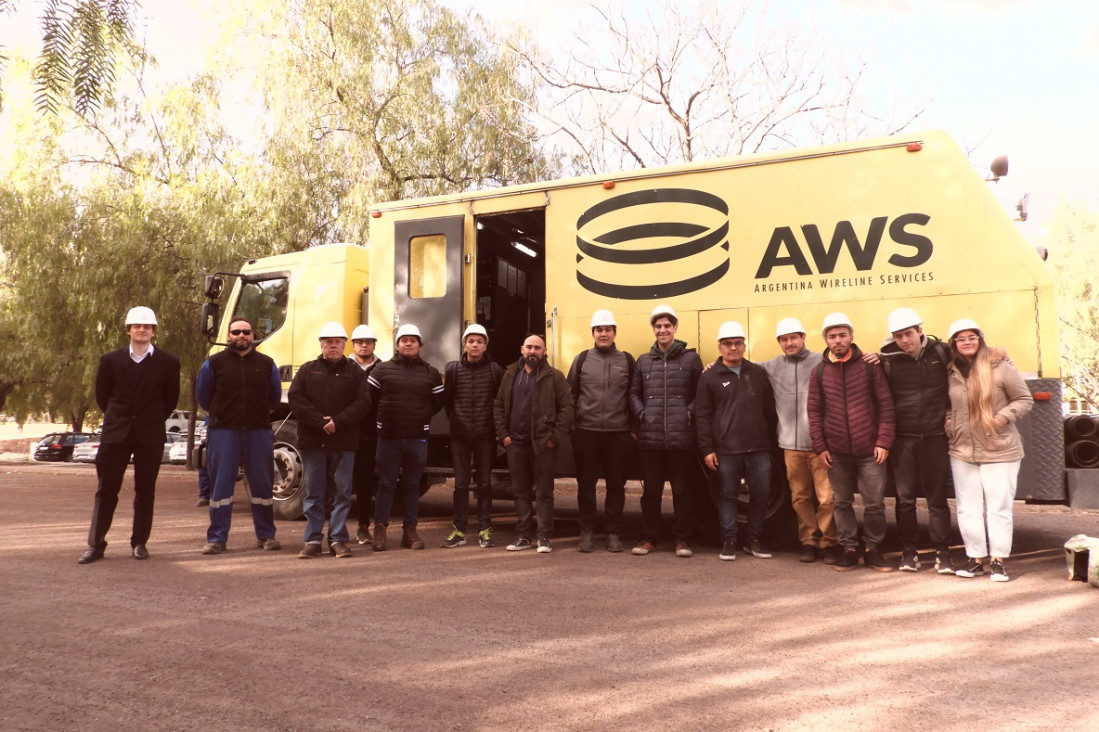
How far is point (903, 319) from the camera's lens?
5941 millimetres

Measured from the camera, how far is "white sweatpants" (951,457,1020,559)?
570 cm

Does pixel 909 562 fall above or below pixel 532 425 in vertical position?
below

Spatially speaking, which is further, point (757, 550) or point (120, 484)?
point (757, 550)

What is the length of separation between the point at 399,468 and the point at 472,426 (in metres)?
0.79

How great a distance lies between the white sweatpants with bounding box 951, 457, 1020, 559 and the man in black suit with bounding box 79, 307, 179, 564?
6.41 m

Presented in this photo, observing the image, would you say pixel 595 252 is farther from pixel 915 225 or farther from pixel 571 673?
pixel 571 673

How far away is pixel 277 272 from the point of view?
30.4 ft

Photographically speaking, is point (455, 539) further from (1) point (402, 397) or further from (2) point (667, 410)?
(2) point (667, 410)

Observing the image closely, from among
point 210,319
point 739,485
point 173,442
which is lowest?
point 173,442

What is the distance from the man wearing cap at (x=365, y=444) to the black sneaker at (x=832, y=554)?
4065 mm

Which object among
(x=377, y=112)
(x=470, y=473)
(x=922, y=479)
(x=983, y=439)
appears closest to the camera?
(x=983, y=439)

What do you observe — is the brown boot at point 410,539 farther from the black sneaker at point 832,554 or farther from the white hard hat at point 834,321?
the white hard hat at point 834,321

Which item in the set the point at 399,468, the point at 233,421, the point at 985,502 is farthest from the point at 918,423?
the point at 233,421

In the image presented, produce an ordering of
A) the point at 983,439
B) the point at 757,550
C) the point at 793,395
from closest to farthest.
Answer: the point at 983,439 → the point at 793,395 → the point at 757,550
